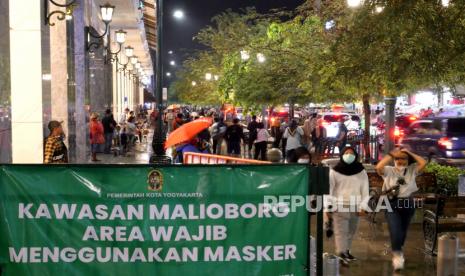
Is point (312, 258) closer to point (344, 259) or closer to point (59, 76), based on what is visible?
point (344, 259)

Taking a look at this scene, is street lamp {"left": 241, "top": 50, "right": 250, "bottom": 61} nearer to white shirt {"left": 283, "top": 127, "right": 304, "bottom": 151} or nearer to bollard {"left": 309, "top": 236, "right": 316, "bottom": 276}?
white shirt {"left": 283, "top": 127, "right": 304, "bottom": 151}

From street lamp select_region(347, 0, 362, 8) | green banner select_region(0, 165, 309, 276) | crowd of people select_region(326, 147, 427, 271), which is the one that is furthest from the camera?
street lamp select_region(347, 0, 362, 8)

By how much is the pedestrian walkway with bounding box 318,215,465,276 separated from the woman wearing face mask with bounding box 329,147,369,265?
1.20 feet

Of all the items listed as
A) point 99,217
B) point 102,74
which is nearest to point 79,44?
point 102,74

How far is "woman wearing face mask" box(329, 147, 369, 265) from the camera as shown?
845 cm

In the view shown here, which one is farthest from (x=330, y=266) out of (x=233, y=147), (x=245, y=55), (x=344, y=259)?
(x=245, y=55)

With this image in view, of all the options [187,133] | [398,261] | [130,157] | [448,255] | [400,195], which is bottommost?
[398,261]

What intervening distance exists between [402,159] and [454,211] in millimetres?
1722

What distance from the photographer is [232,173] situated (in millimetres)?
5586

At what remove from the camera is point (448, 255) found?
24.2 ft

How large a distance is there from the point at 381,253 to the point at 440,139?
1134 cm

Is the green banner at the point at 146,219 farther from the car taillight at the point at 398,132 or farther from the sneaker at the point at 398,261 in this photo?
the car taillight at the point at 398,132

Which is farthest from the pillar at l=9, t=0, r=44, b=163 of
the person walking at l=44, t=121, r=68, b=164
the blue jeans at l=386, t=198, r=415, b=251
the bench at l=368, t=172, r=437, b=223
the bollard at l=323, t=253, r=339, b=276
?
the bollard at l=323, t=253, r=339, b=276

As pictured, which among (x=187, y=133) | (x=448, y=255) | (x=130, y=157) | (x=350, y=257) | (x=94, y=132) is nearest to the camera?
(x=448, y=255)
